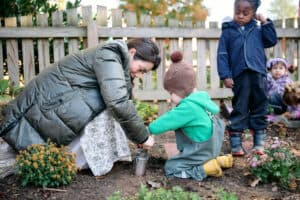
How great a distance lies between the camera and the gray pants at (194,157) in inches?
142

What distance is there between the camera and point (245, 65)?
433 cm

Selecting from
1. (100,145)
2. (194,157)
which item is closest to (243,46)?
(194,157)

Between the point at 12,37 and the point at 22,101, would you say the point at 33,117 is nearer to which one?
the point at 22,101

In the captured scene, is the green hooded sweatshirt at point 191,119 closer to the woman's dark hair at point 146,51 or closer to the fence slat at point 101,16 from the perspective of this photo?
the woman's dark hair at point 146,51

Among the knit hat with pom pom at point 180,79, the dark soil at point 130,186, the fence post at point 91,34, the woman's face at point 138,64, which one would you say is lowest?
the dark soil at point 130,186

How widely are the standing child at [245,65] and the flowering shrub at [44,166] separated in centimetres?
183

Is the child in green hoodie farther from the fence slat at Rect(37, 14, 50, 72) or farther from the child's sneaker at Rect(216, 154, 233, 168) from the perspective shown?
the fence slat at Rect(37, 14, 50, 72)

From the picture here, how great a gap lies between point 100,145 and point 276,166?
1422 mm

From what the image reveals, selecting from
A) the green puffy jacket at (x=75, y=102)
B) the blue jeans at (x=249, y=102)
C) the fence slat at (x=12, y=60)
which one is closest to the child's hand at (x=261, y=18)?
the blue jeans at (x=249, y=102)

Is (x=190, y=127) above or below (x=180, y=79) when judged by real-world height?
below

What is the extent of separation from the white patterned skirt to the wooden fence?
2844 mm

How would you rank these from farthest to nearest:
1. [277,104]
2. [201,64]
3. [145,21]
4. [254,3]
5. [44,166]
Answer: [201,64]
[145,21]
[277,104]
[254,3]
[44,166]

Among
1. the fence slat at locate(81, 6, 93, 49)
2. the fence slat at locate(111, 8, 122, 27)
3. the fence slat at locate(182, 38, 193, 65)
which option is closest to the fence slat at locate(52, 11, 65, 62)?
the fence slat at locate(81, 6, 93, 49)

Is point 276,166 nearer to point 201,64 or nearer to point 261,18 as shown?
point 261,18
